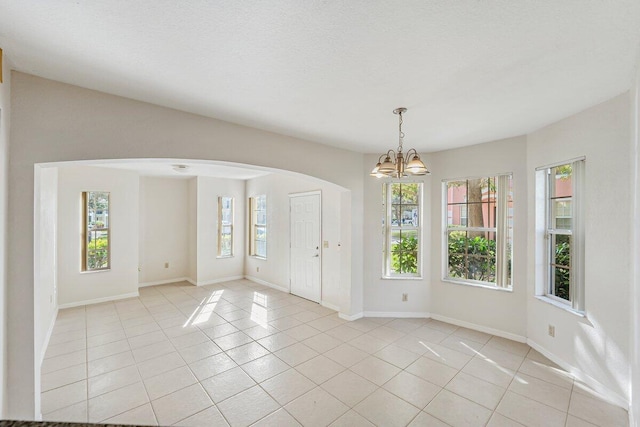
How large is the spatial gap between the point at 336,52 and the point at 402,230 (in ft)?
11.1

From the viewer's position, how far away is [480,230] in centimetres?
404

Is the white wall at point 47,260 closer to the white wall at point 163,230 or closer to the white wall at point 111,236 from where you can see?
the white wall at point 111,236

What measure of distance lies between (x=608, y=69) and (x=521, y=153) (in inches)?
68.2

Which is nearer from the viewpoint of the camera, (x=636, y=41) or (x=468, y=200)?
(x=636, y=41)

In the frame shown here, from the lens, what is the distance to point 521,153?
3633 mm

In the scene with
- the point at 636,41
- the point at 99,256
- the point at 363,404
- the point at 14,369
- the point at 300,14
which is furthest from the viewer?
the point at 99,256

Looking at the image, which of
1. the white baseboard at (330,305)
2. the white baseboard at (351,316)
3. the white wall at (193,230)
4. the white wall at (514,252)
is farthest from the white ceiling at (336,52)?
the white wall at (193,230)

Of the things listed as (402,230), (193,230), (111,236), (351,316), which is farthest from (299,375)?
(193,230)

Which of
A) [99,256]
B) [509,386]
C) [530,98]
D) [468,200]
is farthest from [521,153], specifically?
[99,256]

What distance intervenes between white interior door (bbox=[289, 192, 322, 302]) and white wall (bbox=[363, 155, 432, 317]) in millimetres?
1066

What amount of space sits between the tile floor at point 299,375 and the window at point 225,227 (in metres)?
2.66

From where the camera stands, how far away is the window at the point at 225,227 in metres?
7.01

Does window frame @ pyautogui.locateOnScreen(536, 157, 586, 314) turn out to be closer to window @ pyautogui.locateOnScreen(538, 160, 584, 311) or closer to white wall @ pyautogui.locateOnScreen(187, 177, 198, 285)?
window @ pyautogui.locateOnScreen(538, 160, 584, 311)

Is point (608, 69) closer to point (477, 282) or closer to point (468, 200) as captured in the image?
point (468, 200)
